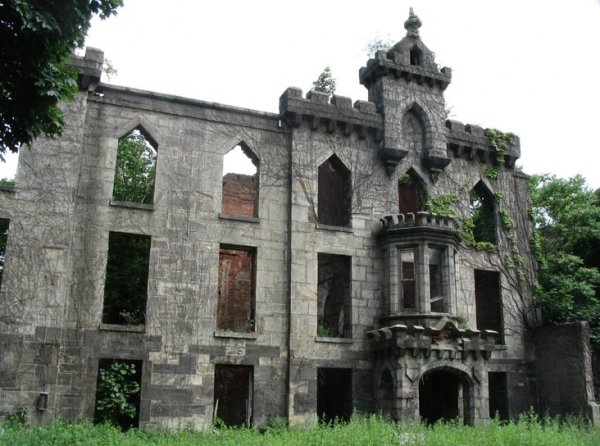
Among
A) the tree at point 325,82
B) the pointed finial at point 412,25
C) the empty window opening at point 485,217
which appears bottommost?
the empty window opening at point 485,217

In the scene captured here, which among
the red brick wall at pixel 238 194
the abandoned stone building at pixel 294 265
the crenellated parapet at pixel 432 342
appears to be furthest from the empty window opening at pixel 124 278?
the crenellated parapet at pixel 432 342

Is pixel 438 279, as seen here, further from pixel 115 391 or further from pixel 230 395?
pixel 230 395

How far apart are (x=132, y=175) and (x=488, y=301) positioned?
14458mm

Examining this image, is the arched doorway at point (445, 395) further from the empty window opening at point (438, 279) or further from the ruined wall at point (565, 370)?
the ruined wall at point (565, 370)

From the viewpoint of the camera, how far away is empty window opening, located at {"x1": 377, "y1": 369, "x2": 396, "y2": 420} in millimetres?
18953

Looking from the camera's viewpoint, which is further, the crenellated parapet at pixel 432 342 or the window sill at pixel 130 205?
the window sill at pixel 130 205

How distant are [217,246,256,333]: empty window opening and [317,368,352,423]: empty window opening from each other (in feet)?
18.3

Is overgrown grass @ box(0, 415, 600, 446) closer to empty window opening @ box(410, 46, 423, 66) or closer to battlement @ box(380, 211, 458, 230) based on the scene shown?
battlement @ box(380, 211, 458, 230)

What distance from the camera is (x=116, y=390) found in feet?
58.0

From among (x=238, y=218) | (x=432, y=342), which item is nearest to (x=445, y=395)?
(x=432, y=342)

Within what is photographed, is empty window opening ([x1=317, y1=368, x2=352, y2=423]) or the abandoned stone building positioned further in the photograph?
empty window opening ([x1=317, y1=368, x2=352, y2=423])

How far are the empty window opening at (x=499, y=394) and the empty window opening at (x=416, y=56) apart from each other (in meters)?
10.8

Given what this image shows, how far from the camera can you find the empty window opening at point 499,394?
21.7 m

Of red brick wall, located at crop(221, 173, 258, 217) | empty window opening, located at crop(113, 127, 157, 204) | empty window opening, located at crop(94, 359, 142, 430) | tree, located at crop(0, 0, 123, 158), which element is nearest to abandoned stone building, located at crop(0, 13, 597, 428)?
empty window opening, located at crop(94, 359, 142, 430)
